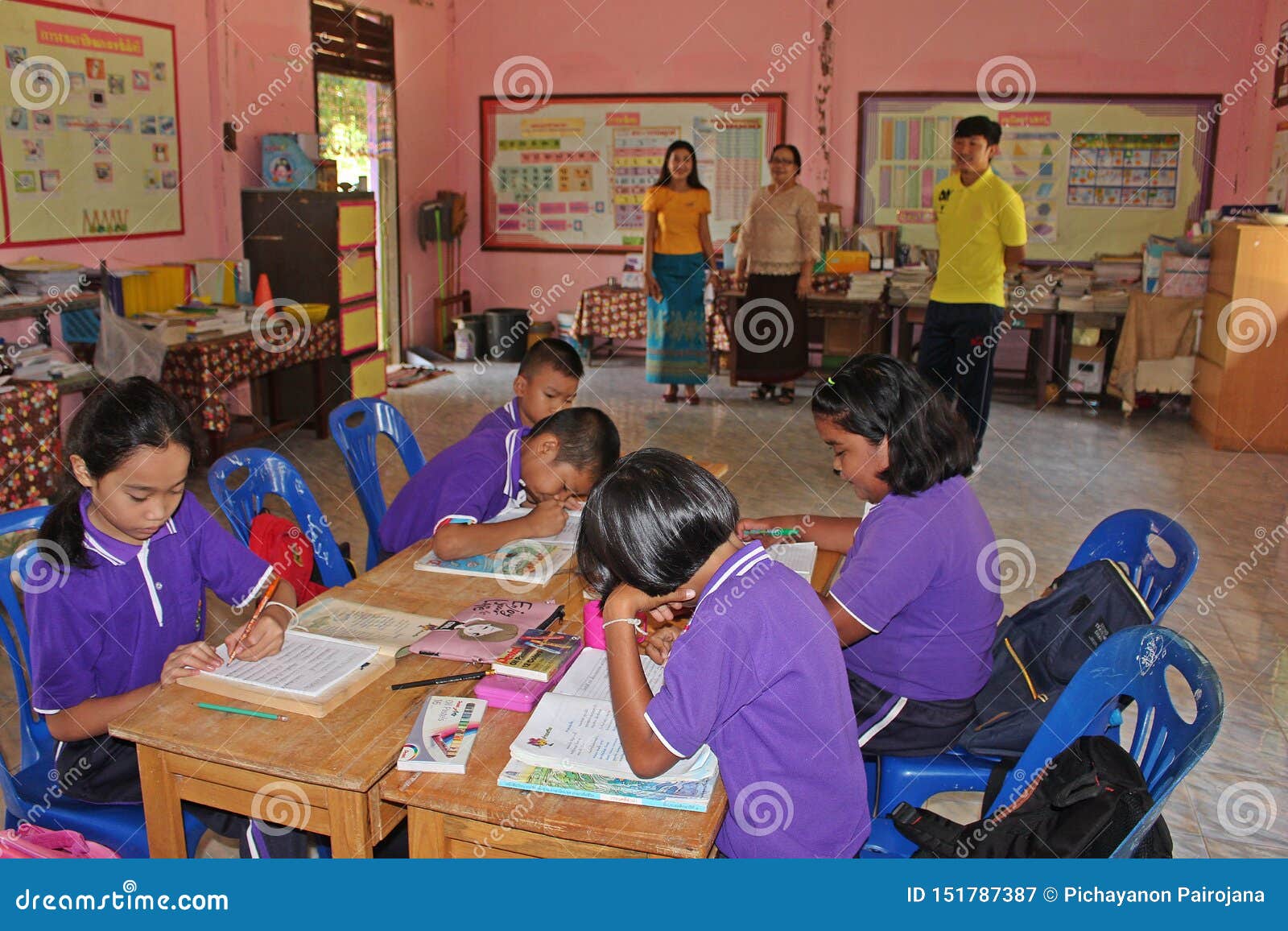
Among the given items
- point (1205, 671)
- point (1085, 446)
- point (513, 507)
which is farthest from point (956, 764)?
point (1085, 446)

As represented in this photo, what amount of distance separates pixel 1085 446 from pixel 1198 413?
972mm

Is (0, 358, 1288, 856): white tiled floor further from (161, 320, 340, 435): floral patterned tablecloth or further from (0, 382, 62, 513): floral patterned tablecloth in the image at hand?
(0, 382, 62, 513): floral patterned tablecloth

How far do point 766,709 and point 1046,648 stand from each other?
0.77 m

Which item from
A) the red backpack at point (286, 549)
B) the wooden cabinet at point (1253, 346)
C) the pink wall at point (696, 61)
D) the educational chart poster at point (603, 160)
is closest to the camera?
the red backpack at point (286, 549)

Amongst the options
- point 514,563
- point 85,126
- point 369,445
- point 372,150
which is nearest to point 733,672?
point 514,563

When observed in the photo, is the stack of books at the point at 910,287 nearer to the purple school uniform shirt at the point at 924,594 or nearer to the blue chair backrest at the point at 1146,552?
the blue chair backrest at the point at 1146,552

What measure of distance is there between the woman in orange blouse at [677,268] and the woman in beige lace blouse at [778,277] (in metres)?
0.35

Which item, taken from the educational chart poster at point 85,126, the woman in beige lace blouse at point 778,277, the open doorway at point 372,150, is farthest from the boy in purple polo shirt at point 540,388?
the woman in beige lace blouse at point 778,277

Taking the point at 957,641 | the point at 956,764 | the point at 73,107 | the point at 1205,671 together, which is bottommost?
the point at 956,764

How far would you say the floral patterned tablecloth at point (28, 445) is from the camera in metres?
3.88

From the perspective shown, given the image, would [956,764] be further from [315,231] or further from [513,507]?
[315,231]

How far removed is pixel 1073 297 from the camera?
7.00m

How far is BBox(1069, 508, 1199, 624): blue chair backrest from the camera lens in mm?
2016

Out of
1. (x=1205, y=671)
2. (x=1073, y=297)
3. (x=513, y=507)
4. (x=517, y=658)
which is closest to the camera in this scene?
(x=1205, y=671)
